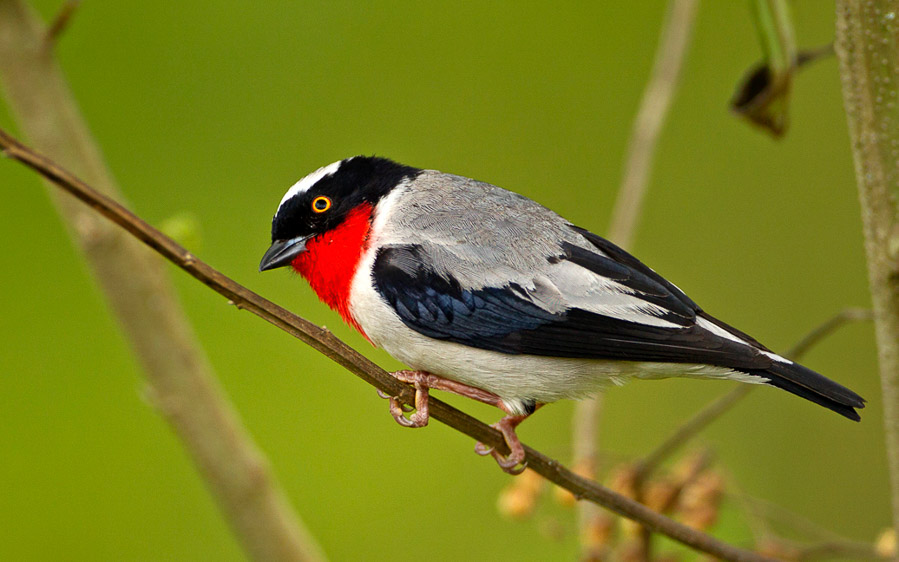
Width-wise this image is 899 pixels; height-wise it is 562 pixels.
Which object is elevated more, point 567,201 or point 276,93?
point 276,93

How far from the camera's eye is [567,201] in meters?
4.93

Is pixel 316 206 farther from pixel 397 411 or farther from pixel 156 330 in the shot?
pixel 397 411

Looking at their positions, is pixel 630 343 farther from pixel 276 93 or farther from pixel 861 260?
pixel 861 260

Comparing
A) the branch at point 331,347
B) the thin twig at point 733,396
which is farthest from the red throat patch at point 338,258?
the thin twig at point 733,396

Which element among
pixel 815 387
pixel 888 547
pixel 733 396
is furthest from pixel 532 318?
pixel 888 547

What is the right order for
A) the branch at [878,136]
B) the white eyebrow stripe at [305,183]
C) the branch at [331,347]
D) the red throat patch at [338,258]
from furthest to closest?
the white eyebrow stripe at [305,183] < the red throat patch at [338,258] < the branch at [878,136] < the branch at [331,347]

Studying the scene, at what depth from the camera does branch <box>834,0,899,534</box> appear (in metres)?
1.84

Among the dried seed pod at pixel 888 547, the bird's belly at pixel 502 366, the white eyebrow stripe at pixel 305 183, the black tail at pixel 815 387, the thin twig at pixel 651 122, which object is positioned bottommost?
the dried seed pod at pixel 888 547

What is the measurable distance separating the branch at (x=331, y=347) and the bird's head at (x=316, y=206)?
2.49ft

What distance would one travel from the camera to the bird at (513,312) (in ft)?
7.74

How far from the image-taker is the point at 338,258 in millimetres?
2639

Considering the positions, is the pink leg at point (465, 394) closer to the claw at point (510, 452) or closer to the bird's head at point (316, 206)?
the claw at point (510, 452)

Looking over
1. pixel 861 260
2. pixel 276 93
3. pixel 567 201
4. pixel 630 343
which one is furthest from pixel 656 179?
pixel 630 343

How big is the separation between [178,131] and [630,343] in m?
3.18
